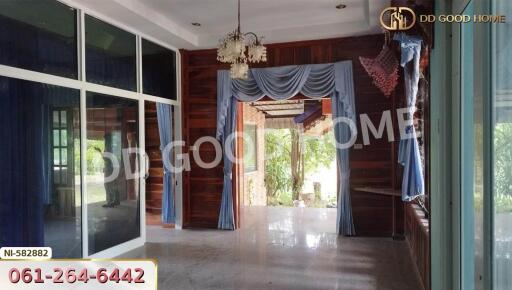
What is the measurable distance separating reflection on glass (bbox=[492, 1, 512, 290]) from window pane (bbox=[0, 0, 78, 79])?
3.81 meters

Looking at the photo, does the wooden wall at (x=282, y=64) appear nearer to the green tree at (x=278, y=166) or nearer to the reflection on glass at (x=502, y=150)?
the reflection on glass at (x=502, y=150)

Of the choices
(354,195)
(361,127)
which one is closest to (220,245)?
(354,195)

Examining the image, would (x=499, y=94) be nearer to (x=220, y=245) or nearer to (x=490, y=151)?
(x=490, y=151)

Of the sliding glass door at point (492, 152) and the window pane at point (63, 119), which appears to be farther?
the window pane at point (63, 119)

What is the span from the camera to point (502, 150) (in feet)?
4.33

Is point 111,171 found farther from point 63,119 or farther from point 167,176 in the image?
point 167,176

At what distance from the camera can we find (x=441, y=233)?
2.15 metres

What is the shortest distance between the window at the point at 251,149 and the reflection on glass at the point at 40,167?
6067mm

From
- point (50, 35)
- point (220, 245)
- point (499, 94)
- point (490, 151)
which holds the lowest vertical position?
point (220, 245)

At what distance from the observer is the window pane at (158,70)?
5453 millimetres

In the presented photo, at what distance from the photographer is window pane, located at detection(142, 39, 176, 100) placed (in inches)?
215

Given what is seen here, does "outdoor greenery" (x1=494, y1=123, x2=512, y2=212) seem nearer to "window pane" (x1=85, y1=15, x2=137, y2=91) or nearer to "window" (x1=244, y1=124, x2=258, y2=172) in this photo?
"window pane" (x1=85, y1=15, x2=137, y2=91)

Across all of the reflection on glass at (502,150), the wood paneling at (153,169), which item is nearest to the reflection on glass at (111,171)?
the wood paneling at (153,169)

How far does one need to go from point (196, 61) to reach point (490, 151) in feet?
A: 17.9
